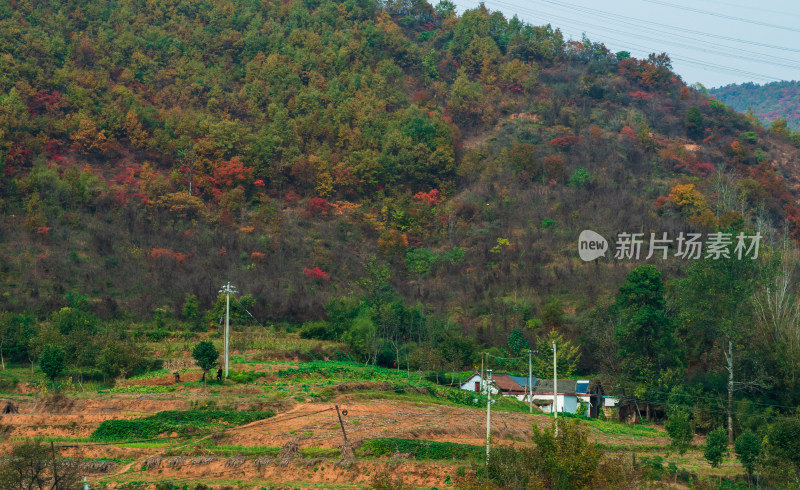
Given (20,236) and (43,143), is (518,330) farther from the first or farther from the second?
(43,143)

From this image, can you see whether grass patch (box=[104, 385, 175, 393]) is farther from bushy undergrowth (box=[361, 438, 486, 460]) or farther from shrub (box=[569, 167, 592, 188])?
shrub (box=[569, 167, 592, 188])

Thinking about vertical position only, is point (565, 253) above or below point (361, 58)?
below

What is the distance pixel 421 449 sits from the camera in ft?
98.3

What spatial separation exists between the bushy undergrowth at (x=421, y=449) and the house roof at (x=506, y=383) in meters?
18.8

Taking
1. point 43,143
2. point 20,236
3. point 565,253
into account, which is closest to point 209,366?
point 20,236

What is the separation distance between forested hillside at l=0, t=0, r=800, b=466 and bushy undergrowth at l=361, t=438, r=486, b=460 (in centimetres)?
1628

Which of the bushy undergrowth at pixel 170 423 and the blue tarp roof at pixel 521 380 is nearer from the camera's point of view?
the bushy undergrowth at pixel 170 423

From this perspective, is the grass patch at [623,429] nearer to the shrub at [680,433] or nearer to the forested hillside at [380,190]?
the forested hillside at [380,190]

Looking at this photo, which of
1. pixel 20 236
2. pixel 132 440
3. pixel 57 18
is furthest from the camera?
pixel 57 18

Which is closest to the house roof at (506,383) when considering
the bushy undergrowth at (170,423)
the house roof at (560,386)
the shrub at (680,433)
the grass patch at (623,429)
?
the house roof at (560,386)

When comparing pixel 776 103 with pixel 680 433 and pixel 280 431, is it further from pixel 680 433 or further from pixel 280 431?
pixel 280 431

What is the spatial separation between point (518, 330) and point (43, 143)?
43129 millimetres

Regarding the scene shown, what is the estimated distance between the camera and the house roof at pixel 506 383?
49281mm

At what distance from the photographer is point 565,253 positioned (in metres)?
63.7
